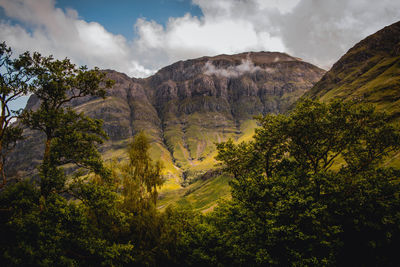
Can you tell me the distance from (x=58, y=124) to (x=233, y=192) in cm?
2062

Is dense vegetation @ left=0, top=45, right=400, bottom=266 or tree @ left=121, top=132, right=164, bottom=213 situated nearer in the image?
dense vegetation @ left=0, top=45, right=400, bottom=266

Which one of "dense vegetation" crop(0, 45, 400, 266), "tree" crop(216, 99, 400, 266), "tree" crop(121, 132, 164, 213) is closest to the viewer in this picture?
"dense vegetation" crop(0, 45, 400, 266)

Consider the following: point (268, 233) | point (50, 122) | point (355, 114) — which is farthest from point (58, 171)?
point (355, 114)

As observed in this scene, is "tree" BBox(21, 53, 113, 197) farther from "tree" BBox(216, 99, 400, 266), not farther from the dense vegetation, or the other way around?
"tree" BBox(216, 99, 400, 266)

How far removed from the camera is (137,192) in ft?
90.8

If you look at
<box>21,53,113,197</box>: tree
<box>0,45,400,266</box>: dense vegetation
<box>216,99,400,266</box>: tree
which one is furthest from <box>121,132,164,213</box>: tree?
<box>216,99,400,266</box>: tree

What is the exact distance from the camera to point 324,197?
23359 mm

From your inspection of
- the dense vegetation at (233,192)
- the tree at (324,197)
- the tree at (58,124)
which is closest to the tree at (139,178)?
the dense vegetation at (233,192)

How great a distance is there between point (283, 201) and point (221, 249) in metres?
13.4

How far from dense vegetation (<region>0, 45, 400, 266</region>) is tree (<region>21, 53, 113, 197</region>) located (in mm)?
90

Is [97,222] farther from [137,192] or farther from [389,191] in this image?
[389,191]

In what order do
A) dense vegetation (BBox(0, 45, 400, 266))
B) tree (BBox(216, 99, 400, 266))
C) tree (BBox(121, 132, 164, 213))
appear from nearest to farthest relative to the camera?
dense vegetation (BBox(0, 45, 400, 266))
tree (BBox(216, 99, 400, 266))
tree (BBox(121, 132, 164, 213))

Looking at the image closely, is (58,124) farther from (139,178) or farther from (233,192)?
(233,192)

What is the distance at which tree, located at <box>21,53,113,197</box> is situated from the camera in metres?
17.4
